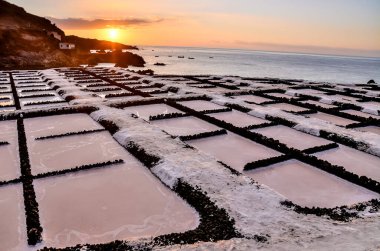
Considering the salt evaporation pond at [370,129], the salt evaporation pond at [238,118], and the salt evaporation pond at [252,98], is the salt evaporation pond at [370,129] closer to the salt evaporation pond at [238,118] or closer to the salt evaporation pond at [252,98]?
the salt evaporation pond at [238,118]

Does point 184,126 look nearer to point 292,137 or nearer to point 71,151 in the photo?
point 292,137

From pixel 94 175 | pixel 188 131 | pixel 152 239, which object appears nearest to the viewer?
pixel 152 239

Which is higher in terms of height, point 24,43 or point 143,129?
point 24,43

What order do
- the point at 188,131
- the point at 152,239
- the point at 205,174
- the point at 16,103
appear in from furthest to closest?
the point at 16,103 → the point at 188,131 → the point at 205,174 → the point at 152,239

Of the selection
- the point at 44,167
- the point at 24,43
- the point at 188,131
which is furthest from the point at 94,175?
the point at 24,43

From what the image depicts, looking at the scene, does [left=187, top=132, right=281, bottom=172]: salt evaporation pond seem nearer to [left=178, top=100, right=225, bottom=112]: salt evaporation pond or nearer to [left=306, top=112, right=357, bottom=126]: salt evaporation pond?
[left=178, top=100, right=225, bottom=112]: salt evaporation pond

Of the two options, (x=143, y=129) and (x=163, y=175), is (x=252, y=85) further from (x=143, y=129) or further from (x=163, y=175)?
(x=163, y=175)

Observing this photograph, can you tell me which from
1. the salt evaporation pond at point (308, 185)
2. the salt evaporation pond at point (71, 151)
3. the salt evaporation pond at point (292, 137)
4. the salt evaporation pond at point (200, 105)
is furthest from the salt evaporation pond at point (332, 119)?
the salt evaporation pond at point (71, 151)
